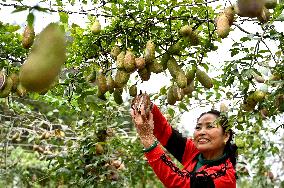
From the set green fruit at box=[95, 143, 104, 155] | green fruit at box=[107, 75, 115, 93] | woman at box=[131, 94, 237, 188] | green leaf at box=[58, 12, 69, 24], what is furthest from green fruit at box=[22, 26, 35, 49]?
green fruit at box=[95, 143, 104, 155]

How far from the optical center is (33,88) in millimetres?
888

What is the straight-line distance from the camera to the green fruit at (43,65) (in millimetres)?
873

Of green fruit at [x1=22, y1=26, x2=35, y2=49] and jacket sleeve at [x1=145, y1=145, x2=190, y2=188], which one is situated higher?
green fruit at [x1=22, y1=26, x2=35, y2=49]

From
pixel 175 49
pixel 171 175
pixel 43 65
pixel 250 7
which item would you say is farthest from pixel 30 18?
pixel 171 175

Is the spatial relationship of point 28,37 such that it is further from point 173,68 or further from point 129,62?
point 173,68

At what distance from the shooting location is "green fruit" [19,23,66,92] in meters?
0.87

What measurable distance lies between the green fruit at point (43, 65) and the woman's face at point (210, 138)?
1646mm

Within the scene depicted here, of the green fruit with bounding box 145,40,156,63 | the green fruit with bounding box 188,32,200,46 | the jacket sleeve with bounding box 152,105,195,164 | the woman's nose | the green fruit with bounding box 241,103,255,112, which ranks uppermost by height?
the green fruit with bounding box 188,32,200,46

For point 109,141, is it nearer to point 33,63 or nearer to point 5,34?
point 5,34

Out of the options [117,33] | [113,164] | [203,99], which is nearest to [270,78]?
[117,33]

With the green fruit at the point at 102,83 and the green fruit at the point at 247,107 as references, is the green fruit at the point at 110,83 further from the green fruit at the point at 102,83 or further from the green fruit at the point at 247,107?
the green fruit at the point at 247,107

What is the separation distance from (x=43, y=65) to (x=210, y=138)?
174 cm

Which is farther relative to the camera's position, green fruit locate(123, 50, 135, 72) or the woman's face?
the woman's face

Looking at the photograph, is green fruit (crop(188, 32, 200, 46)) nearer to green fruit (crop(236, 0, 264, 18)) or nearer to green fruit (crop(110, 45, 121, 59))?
green fruit (crop(110, 45, 121, 59))
